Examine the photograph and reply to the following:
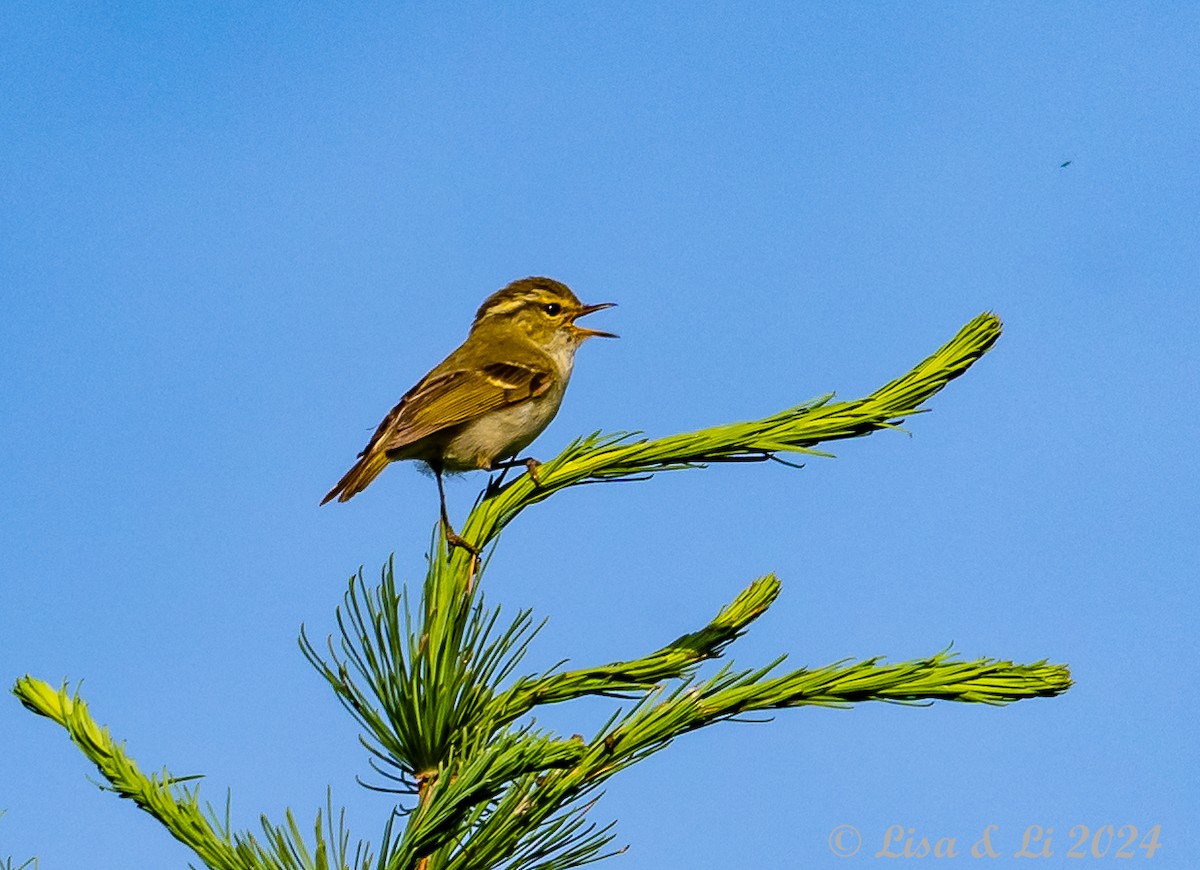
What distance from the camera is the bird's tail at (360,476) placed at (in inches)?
226

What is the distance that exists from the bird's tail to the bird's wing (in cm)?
6

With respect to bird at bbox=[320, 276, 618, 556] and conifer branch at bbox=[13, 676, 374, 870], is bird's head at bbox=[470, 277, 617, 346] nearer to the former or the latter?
bird at bbox=[320, 276, 618, 556]

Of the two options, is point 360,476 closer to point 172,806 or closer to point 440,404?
point 440,404

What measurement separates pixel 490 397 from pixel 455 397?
→ 0.23m

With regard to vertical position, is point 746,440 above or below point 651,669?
above

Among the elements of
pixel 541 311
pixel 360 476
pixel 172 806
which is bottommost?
pixel 172 806

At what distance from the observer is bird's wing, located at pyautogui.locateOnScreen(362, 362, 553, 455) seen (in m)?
6.09

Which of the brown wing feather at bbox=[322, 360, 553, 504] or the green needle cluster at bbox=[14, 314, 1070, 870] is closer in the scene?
the green needle cluster at bbox=[14, 314, 1070, 870]

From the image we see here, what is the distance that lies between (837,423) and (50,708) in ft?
7.09

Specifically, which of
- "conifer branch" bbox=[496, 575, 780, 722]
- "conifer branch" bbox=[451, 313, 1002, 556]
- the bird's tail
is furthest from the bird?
"conifer branch" bbox=[496, 575, 780, 722]

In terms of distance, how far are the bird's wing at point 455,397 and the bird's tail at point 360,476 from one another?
0.19 feet

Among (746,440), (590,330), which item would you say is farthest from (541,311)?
(746,440)

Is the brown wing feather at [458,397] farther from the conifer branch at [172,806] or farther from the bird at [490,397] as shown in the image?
the conifer branch at [172,806]

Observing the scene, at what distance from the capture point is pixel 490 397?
21.2ft
